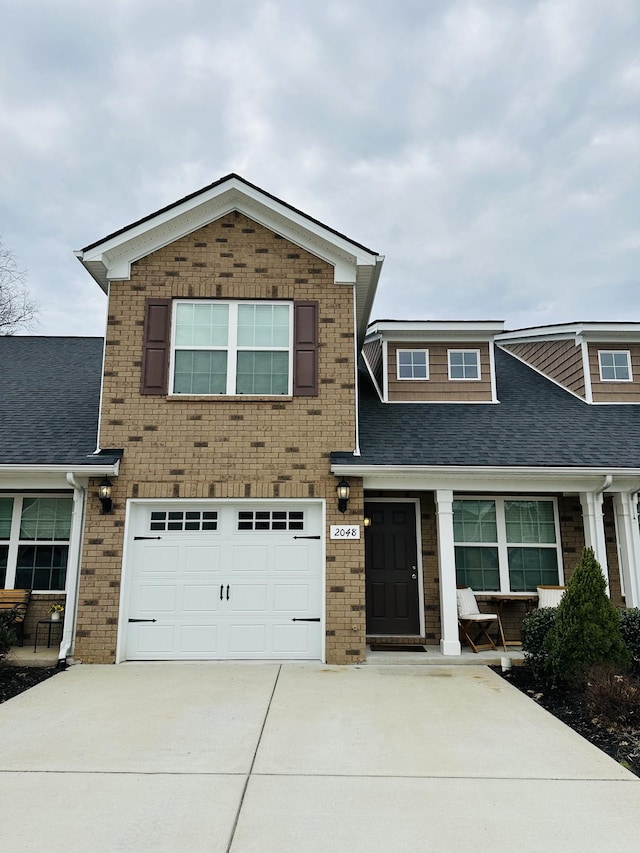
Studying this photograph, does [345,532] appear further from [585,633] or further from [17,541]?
[17,541]

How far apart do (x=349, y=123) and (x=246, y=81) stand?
3.70 m

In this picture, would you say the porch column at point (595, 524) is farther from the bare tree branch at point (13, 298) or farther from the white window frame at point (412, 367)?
the bare tree branch at point (13, 298)

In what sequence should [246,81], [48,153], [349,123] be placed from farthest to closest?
[48,153] < [349,123] < [246,81]

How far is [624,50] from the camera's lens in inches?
439

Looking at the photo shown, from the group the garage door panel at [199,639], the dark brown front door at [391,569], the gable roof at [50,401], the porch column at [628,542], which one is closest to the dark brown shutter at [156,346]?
the gable roof at [50,401]

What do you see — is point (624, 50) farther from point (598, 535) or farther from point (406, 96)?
point (598, 535)

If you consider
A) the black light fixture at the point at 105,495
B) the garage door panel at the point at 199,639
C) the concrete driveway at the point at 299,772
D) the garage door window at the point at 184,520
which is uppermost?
the black light fixture at the point at 105,495

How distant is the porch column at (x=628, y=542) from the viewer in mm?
8711

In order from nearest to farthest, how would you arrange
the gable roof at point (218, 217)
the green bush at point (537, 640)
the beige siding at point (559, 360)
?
the green bush at point (537, 640), the gable roof at point (218, 217), the beige siding at point (559, 360)

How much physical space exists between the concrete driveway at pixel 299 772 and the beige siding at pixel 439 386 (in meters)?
5.40

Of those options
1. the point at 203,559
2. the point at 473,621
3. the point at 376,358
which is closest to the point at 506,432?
the point at 473,621

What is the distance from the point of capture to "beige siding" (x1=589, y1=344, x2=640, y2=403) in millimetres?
11172

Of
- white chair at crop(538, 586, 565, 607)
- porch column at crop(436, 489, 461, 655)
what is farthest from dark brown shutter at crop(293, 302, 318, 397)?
white chair at crop(538, 586, 565, 607)

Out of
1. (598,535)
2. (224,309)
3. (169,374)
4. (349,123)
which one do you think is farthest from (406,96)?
(598,535)
